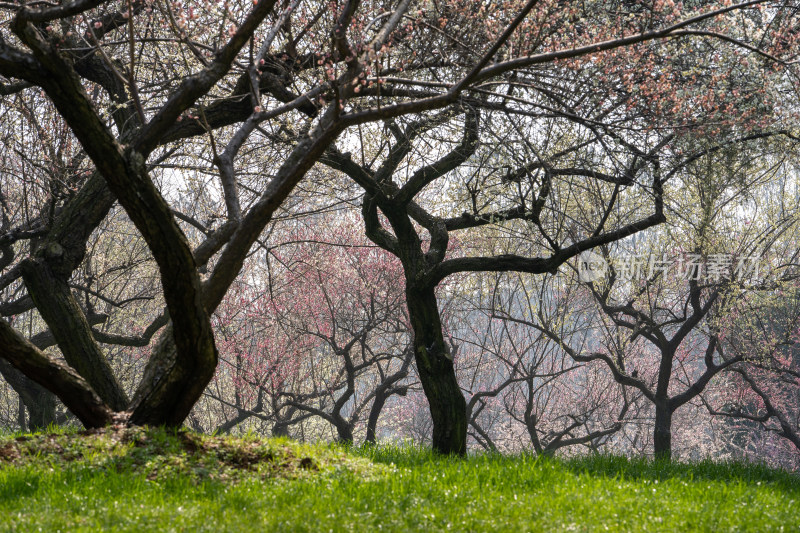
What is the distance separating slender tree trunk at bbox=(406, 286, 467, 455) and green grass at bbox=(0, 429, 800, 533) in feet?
8.64

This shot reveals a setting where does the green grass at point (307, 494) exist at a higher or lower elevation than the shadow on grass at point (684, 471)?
lower

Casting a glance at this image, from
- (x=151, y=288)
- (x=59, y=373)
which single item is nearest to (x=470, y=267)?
(x=59, y=373)

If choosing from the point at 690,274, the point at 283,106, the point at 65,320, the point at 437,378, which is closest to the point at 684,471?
the point at 437,378

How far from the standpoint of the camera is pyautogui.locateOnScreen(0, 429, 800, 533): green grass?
12.5ft

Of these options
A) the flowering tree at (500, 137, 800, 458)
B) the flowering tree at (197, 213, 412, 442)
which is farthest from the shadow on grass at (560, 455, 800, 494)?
the flowering tree at (197, 213, 412, 442)

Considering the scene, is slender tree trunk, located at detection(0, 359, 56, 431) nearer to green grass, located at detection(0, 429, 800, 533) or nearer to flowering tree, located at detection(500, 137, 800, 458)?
green grass, located at detection(0, 429, 800, 533)

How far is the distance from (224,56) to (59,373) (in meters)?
2.81

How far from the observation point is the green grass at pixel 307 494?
12.5 ft

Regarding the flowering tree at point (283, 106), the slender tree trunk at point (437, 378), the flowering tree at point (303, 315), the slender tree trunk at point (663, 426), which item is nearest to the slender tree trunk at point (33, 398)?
the flowering tree at point (283, 106)

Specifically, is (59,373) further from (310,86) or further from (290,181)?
(310,86)

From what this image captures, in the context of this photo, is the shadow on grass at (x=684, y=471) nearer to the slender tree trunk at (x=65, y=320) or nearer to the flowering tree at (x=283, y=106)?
the flowering tree at (x=283, y=106)

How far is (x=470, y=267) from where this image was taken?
8.61 m

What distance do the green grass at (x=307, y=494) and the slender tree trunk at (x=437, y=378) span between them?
2.63 m

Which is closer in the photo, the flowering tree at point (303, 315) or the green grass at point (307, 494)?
the green grass at point (307, 494)
